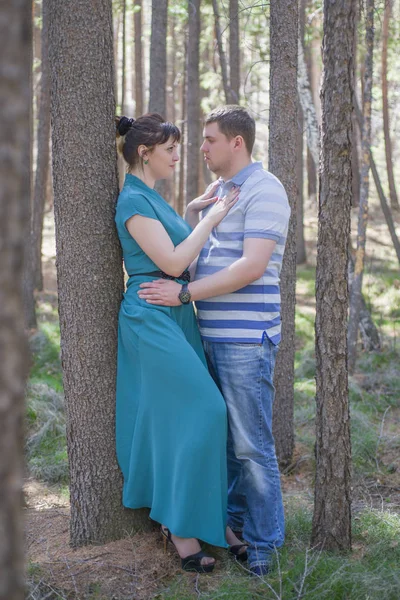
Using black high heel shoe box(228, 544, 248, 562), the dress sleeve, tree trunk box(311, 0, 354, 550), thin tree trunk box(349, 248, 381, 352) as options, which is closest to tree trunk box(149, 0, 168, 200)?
thin tree trunk box(349, 248, 381, 352)

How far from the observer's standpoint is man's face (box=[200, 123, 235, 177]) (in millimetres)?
3650

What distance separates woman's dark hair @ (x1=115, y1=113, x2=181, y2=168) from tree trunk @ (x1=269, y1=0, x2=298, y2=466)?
151cm

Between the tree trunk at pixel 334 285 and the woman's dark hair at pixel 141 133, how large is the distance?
2.74 feet

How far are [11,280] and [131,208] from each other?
226 centimetres

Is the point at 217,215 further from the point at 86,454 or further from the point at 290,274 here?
the point at 290,274

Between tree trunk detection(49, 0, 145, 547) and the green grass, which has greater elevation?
tree trunk detection(49, 0, 145, 547)

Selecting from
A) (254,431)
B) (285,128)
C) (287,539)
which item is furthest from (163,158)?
(287,539)

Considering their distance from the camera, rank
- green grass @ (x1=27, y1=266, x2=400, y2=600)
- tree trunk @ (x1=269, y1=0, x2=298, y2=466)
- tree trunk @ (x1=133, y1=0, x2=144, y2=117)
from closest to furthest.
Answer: green grass @ (x1=27, y1=266, x2=400, y2=600) < tree trunk @ (x1=269, y1=0, x2=298, y2=466) < tree trunk @ (x1=133, y1=0, x2=144, y2=117)

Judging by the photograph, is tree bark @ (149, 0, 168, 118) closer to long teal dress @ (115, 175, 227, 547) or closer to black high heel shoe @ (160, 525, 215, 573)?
long teal dress @ (115, 175, 227, 547)

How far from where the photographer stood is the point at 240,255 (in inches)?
142

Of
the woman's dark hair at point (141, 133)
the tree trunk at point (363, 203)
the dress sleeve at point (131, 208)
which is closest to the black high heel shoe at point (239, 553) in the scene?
the dress sleeve at point (131, 208)

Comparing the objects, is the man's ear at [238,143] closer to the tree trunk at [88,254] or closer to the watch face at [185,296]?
the tree trunk at [88,254]

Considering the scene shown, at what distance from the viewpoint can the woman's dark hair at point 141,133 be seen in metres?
3.63

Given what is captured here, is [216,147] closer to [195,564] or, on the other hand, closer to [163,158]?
[163,158]
